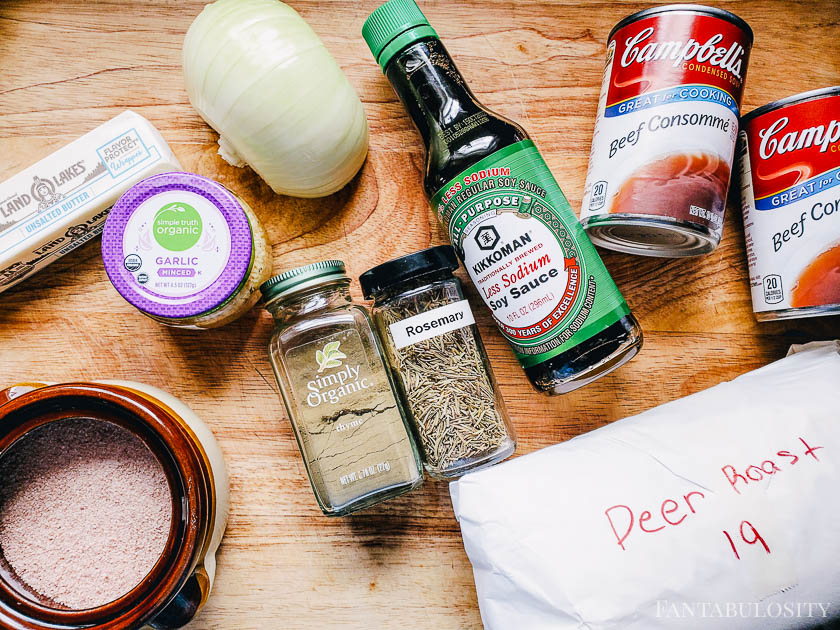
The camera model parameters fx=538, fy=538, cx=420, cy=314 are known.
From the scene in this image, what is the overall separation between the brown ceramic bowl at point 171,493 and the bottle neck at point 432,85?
537 millimetres

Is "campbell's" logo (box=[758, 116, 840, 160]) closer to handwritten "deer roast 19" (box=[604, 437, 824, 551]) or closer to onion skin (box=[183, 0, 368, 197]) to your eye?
handwritten "deer roast 19" (box=[604, 437, 824, 551])

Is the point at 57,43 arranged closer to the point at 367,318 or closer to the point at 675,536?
the point at 367,318

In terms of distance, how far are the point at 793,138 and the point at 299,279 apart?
70 centimetres

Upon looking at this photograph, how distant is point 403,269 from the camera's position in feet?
2.39

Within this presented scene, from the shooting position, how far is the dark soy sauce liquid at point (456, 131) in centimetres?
75

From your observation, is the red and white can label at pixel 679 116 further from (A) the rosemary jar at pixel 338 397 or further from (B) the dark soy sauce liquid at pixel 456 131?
(A) the rosemary jar at pixel 338 397

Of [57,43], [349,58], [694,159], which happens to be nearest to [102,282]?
[57,43]

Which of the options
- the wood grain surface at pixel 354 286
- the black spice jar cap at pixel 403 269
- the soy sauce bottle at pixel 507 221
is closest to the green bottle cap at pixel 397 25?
the soy sauce bottle at pixel 507 221

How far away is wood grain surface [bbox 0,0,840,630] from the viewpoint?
867 mm

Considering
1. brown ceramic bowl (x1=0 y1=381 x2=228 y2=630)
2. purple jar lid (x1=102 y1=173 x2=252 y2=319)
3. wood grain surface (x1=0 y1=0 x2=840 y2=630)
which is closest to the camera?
brown ceramic bowl (x1=0 y1=381 x2=228 y2=630)

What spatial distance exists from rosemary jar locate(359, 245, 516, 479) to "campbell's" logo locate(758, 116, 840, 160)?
1.54 ft

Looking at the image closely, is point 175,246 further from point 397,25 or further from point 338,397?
point 397,25

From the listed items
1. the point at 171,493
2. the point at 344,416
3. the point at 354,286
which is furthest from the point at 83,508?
the point at 354,286

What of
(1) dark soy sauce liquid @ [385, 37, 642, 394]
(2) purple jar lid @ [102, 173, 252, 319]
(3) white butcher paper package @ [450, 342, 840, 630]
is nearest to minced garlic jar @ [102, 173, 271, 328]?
(2) purple jar lid @ [102, 173, 252, 319]
